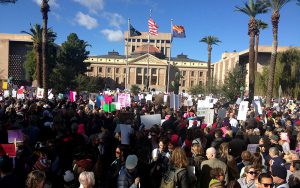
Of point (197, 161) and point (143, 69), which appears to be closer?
point (197, 161)

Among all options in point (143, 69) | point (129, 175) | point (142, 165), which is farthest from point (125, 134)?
point (143, 69)

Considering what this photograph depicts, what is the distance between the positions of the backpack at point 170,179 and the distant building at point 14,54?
61.7m

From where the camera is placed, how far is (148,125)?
985 cm

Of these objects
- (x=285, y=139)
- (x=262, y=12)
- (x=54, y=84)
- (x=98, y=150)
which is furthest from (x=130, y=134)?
(x=54, y=84)

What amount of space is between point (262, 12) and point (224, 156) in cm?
2540

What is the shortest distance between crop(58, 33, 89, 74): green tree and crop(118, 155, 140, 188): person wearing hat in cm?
6033

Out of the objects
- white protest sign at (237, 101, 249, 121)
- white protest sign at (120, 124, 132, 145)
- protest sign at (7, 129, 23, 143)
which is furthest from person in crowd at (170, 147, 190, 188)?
white protest sign at (237, 101, 249, 121)

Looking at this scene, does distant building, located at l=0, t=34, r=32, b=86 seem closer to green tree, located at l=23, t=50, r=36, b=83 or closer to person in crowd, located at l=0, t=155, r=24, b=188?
green tree, located at l=23, t=50, r=36, b=83

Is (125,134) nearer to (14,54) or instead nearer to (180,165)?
(180,165)

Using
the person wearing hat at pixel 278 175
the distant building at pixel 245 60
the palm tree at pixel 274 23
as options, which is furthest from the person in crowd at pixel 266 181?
the distant building at pixel 245 60

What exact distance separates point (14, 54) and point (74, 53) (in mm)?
11443

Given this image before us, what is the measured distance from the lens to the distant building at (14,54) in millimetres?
63812

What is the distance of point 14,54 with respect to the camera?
66.9 meters

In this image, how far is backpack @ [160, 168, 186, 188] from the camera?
521 centimetres
